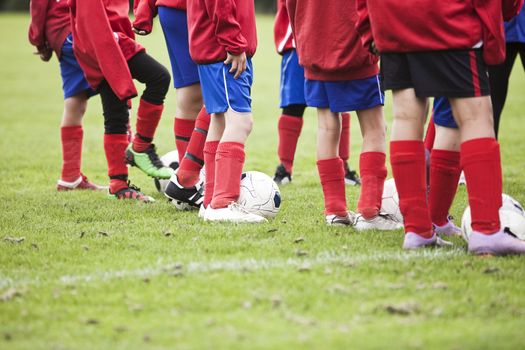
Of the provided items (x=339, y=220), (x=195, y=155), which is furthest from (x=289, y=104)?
(x=339, y=220)

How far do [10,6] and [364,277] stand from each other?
6082 centimetres

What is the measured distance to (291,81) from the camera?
802 cm

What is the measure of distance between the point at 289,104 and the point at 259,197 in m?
2.37

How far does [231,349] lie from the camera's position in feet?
10.8

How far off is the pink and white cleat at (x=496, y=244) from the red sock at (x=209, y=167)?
213 centimetres

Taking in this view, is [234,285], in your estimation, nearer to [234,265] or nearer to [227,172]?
[234,265]

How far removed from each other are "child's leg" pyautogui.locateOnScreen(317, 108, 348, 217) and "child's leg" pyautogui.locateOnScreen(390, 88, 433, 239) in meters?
0.88

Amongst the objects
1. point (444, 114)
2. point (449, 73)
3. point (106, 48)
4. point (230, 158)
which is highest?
point (449, 73)

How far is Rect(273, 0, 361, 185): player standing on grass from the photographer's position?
7.98m

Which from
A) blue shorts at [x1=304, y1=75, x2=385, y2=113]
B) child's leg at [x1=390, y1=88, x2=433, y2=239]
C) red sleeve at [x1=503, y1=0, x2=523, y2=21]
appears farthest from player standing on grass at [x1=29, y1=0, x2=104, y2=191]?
red sleeve at [x1=503, y1=0, x2=523, y2=21]

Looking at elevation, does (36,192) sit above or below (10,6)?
above

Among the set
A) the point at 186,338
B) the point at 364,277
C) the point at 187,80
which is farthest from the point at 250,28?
the point at 186,338

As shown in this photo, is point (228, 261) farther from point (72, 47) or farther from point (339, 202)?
point (72, 47)

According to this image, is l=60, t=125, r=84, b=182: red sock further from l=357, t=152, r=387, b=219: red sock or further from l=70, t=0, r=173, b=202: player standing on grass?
l=357, t=152, r=387, b=219: red sock
